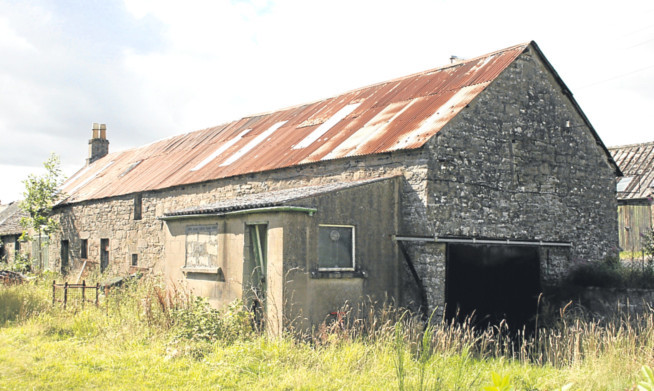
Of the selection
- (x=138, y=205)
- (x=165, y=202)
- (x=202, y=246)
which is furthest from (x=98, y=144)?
(x=202, y=246)

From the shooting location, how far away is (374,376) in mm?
8188

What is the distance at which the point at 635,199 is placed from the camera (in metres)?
22.7

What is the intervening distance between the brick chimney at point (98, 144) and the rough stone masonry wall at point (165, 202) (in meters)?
6.98

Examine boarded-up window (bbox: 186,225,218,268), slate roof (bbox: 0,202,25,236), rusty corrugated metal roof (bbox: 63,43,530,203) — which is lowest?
boarded-up window (bbox: 186,225,218,268)

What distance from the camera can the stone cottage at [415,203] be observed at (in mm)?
11242

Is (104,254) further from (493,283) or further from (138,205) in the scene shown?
(493,283)

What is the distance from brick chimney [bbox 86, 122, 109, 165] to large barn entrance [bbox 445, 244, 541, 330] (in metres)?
23.8

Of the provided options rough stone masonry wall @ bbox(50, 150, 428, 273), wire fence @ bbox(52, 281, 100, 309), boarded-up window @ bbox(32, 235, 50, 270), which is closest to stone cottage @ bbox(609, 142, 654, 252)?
rough stone masonry wall @ bbox(50, 150, 428, 273)

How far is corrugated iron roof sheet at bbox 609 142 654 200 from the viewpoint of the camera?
22706mm

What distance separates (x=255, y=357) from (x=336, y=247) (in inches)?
119

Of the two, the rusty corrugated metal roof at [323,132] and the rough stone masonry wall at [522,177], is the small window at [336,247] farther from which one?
the rusty corrugated metal roof at [323,132]

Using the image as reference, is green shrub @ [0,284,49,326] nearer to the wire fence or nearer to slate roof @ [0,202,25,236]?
the wire fence

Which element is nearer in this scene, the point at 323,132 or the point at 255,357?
the point at 255,357

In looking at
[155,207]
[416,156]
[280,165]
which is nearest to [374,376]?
[416,156]
